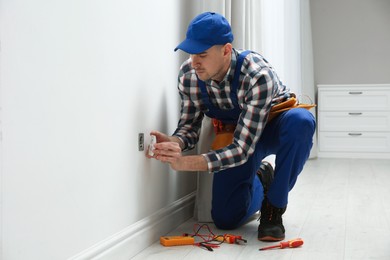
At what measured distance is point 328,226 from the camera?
2.46 m

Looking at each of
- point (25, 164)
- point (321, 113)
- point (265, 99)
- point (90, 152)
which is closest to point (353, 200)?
point (265, 99)

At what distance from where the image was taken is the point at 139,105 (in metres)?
2.05

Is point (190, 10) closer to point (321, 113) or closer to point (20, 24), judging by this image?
point (20, 24)

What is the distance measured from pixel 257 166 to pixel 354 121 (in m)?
3.55

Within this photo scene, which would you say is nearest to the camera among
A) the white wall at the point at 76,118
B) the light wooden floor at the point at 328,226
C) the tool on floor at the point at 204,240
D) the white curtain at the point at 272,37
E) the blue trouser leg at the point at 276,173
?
the white wall at the point at 76,118

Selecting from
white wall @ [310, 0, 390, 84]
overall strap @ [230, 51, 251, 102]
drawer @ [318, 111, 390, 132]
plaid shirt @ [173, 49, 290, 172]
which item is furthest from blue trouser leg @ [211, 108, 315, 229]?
white wall @ [310, 0, 390, 84]

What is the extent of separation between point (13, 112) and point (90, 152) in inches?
16.3

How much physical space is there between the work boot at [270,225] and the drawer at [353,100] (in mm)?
3701

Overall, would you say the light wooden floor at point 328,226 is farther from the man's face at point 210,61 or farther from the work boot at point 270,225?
the man's face at point 210,61

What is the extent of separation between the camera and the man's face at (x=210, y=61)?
208 centimetres

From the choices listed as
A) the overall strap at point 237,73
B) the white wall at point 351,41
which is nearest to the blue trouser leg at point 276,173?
the overall strap at point 237,73

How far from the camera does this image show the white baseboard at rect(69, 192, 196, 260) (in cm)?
173

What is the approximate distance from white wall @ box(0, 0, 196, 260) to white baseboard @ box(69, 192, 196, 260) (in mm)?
24

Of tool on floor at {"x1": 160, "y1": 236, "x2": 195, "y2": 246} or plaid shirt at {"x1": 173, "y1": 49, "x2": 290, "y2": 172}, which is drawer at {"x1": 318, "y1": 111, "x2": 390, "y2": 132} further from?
tool on floor at {"x1": 160, "y1": 236, "x2": 195, "y2": 246}
